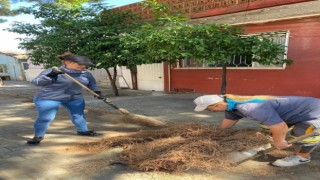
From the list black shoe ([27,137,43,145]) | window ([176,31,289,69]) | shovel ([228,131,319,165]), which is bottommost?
black shoe ([27,137,43,145])

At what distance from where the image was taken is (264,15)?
26.7 ft

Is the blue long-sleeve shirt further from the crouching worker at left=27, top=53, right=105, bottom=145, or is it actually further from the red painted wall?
the red painted wall

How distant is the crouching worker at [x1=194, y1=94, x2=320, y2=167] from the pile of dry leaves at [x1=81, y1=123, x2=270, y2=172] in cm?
61

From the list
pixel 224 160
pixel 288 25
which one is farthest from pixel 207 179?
pixel 288 25

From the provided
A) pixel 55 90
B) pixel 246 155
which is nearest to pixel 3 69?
pixel 55 90

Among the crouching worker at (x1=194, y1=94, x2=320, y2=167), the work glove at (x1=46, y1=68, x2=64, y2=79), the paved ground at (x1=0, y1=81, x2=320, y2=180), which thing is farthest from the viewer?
the work glove at (x1=46, y1=68, x2=64, y2=79)

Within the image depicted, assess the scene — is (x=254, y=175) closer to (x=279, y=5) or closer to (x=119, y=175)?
(x=119, y=175)

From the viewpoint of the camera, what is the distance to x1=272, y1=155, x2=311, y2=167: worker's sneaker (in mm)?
3461

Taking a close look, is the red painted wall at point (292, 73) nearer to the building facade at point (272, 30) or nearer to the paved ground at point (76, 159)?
the building facade at point (272, 30)

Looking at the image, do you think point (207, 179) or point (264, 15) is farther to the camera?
point (264, 15)

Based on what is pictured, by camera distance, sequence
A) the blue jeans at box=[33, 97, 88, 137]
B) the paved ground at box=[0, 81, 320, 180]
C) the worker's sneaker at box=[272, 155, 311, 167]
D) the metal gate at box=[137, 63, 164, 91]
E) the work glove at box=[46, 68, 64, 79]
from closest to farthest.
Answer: the paved ground at box=[0, 81, 320, 180], the worker's sneaker at box=[272, 155, 311, 167], the work glove at box=[46, 68, 64, 79], the blue jeans at box=[33, 97, 88, 137], the metal gate at box=[137, 63, 164, 91]

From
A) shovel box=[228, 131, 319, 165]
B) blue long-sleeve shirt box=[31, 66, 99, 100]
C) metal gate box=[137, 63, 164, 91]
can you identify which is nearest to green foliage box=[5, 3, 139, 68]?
metal gate box=[137, 63, 164, 91]

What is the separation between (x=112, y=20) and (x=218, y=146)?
7.76 metres

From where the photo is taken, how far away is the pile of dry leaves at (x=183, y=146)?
3404mm
